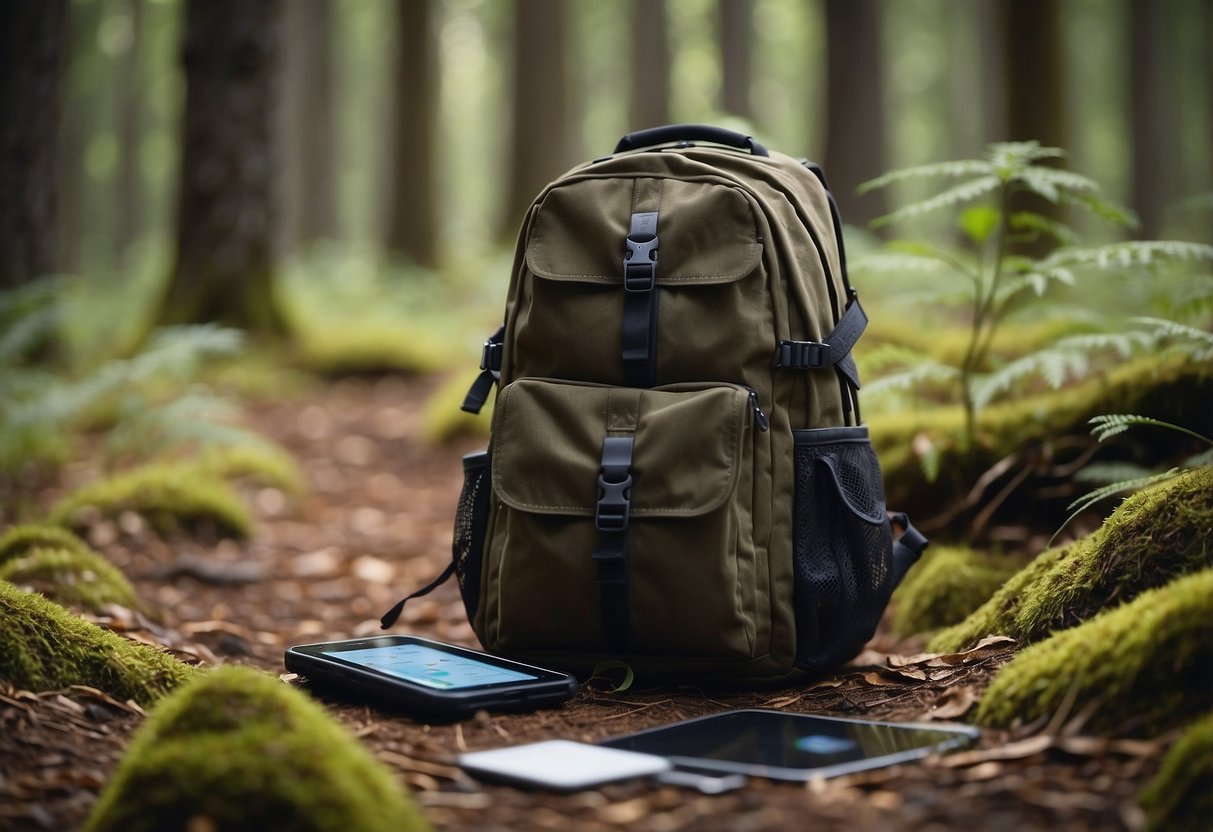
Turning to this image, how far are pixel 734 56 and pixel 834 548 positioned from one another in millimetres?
15012

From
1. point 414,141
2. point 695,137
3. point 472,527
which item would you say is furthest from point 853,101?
point 472,527

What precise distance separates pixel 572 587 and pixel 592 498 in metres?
0.25

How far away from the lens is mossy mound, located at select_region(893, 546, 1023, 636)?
3574 millimetres

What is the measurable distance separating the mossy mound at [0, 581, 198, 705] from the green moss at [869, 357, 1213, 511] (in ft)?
9.00

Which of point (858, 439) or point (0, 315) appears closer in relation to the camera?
point (858, 439)

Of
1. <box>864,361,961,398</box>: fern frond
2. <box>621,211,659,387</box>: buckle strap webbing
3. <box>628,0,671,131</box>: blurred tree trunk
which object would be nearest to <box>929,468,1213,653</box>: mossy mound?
<box>864,361,961,398</box>: fern frond

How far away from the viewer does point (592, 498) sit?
290 cm

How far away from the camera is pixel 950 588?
362 centimetres

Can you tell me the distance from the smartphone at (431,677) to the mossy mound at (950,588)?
1.47 m

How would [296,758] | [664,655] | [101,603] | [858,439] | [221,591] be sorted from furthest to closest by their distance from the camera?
1. [221,591]
2. [101,603]
3. [858,439]
4. [664,655]
5. [296,758]

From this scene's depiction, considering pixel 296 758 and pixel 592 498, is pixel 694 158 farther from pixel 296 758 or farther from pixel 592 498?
pixel 296 758

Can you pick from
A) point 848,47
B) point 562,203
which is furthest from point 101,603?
point 848,47

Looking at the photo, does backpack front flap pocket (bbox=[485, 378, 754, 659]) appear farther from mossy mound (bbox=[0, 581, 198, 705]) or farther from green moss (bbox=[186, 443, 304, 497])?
green moss (bbox=[186, 443, 304, 497])

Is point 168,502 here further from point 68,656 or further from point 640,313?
point 640,313
